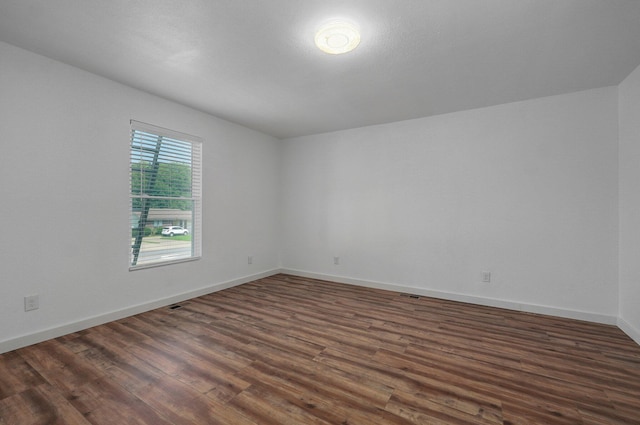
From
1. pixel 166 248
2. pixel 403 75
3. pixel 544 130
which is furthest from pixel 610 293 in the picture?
pixel 166 248

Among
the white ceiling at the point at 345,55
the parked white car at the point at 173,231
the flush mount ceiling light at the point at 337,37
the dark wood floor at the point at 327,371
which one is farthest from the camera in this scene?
the parked white car at the point at 173,231

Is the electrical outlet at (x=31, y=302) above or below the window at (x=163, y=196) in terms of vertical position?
below

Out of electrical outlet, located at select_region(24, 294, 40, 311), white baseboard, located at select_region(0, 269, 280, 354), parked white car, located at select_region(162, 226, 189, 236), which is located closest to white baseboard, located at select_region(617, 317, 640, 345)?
white baseboard, located at select_region(0, 269, 280, 354)

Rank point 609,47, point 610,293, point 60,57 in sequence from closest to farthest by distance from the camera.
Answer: point 609,47, point 60,57, point 610,293

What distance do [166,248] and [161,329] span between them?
119cm

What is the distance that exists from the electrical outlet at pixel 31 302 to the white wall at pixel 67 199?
3cm

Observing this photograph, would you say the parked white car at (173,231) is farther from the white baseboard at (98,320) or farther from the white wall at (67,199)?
the white baseboard at (98,320)

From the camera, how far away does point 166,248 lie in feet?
12.1

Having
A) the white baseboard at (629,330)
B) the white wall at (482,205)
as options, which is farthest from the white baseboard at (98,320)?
the white baseboard at (629,330)

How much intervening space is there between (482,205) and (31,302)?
201 inches

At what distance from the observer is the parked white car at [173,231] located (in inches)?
145

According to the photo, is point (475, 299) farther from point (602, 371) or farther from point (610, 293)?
point (602, 371)

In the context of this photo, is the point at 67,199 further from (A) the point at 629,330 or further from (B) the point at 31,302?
(A) the point at 629,330

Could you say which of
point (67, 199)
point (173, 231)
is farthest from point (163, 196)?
point (67, 199)
